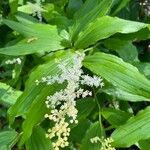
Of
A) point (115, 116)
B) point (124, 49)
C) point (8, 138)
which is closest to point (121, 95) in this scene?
point (115, 116)

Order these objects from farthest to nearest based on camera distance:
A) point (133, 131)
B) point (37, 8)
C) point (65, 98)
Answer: point (37, 8), point (133, 131), point (65, 98)

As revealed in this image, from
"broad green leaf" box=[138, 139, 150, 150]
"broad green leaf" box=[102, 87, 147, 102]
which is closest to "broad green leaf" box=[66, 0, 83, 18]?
"broad green leaf" box=[102, 87, 147, 102]

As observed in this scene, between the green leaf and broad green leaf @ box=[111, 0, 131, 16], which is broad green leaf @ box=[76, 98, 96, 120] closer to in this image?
the green leaf

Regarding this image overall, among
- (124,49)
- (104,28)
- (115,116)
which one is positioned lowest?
(115,116)

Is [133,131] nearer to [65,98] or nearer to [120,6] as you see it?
[65,98]

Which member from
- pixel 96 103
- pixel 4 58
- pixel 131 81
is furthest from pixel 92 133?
pixel 4 58

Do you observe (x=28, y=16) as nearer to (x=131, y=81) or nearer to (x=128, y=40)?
(x=128, y=40)

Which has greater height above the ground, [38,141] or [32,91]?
[32,91]
